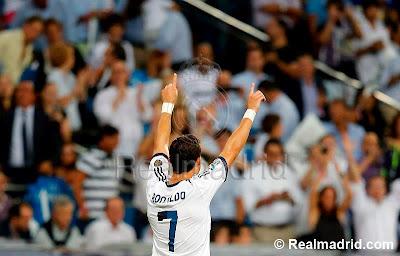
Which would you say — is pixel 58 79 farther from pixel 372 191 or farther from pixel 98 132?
pixel 372 191

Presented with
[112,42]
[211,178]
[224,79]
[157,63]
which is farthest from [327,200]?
[211,178]

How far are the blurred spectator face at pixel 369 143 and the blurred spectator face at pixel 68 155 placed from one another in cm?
349

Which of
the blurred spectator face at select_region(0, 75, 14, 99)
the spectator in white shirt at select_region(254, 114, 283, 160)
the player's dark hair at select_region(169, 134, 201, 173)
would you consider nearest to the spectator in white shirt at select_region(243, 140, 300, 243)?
the spectator in white shirt at select_region(254, 114, 283, 160)

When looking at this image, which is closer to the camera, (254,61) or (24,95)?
(24,95)

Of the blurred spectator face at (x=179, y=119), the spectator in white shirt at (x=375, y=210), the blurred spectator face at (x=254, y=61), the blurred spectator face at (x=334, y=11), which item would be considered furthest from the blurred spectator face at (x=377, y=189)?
the blurred spectator face at (x=334, y=11)

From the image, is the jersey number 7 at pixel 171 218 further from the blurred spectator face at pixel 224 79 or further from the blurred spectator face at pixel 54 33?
the blurred spectator face at pixel 54 33

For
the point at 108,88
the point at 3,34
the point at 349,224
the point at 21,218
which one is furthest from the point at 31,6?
the point at 349,224

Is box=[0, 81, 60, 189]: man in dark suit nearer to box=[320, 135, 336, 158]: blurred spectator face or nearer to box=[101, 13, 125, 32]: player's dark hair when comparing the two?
box=[101, 13, 125, 32]: player's dark hair

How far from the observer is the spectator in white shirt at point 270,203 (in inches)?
471

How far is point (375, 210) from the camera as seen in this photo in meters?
12.0

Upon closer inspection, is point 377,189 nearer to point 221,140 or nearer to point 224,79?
point 221,140

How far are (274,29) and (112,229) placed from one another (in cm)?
348

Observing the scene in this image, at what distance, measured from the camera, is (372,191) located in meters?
12.1

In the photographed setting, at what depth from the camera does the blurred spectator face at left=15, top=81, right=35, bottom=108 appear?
12.4 m
